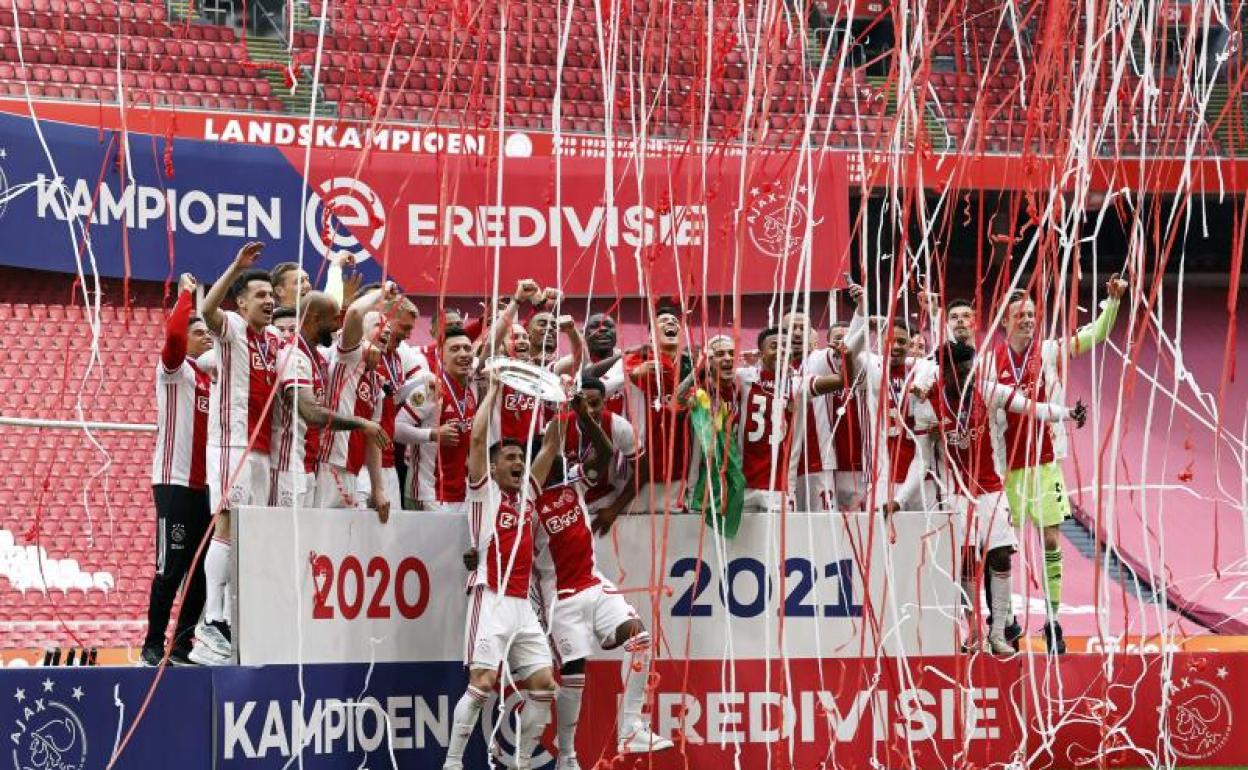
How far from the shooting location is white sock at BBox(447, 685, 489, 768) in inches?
238

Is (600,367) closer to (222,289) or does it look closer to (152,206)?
(222,289)

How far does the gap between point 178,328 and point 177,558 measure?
2.58 ft

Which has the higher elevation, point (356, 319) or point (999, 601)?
point (356, 319)

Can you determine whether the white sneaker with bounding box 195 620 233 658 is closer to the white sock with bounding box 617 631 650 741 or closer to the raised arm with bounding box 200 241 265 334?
the raised arm with bounding box 200 241 265 334

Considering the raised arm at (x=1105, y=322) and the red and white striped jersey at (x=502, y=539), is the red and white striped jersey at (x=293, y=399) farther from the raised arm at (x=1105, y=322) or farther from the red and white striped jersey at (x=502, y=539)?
the raised arm at (x=1105, y=322)

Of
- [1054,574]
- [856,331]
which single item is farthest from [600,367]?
[1054,574]

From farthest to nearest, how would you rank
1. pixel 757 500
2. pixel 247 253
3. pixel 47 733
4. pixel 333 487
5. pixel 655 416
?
pixel 757 500 → pixel 655 416 → pixel 333 487 → pixel 247 253 → pixel 47 733

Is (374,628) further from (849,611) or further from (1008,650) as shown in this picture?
(1008,650)

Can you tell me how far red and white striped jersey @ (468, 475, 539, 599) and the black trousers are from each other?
932 mm

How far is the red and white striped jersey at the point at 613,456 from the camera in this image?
21.7ft

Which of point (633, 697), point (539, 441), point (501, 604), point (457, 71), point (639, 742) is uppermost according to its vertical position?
point (457, 71)

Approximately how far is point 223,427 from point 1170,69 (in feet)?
40.1

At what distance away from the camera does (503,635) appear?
20.0ft

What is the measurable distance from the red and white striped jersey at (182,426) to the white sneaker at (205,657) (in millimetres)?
637
